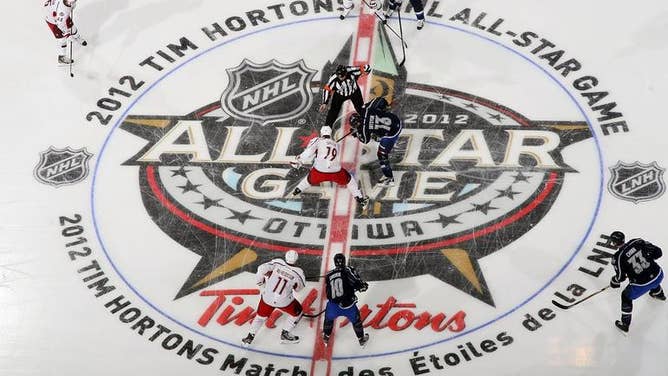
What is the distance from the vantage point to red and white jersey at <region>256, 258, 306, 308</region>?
8.38m

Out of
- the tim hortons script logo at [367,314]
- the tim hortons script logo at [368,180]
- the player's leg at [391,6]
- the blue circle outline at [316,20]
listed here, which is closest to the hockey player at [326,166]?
the tim hortons script logo at [368,180]

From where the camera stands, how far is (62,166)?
10.6 metres

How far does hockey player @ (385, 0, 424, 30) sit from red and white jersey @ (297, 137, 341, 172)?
2825 mm

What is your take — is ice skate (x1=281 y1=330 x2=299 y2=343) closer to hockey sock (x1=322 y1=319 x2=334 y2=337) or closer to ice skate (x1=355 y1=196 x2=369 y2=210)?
hockey sock (x1=322 y1=319 x2=334 y2=337)

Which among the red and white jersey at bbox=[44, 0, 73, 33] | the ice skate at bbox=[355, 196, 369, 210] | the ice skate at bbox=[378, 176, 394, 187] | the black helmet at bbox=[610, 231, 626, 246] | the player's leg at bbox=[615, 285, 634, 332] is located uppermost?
the red and white jersey at bbox=[44, 0, 73, 33]

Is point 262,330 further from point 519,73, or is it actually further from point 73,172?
point 519,73

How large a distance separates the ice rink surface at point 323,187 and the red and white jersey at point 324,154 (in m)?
0.45

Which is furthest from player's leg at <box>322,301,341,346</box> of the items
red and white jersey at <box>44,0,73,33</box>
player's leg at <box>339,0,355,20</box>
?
red and white jersey at <box>44,0,73,33</box>

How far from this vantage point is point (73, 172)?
10547 mm

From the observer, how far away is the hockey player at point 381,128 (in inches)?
387

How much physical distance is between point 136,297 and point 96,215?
129 centimetres

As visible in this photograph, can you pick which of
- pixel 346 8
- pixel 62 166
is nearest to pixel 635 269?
pixel 346 8

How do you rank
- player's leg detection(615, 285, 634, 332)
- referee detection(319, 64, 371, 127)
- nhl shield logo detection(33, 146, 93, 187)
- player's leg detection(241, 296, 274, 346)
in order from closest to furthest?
player's leg detection(615, 285, 634, 332), player's leg detection(241, 296, 274, 346), referee detection(319, 64, 371, 127), nhl shield logo detection(33, 146, 93, 187)

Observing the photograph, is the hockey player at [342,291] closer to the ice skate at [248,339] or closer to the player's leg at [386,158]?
the ice skate at [248,339]
